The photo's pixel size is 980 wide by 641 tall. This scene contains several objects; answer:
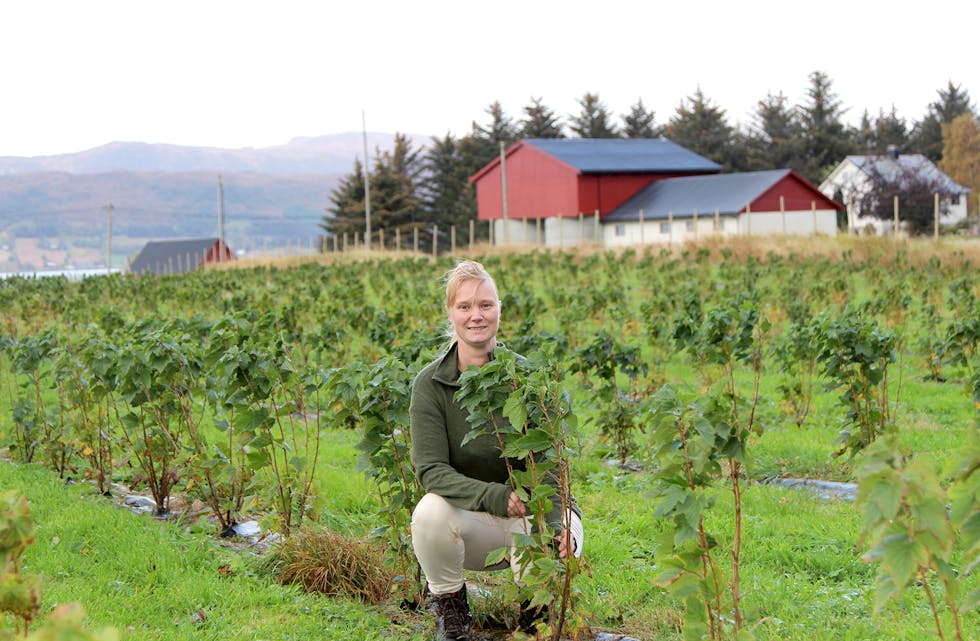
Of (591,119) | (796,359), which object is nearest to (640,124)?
(591,119)

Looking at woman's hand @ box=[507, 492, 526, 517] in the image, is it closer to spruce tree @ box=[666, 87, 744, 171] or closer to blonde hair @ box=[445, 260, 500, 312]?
blonde hair @ box=[445, 260, 500, 312]

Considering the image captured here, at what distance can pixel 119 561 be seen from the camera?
487cm

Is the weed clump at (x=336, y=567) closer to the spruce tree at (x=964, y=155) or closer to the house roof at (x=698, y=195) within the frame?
the house roof at (x=698, y=195)

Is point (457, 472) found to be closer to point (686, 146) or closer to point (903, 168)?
point (903, 168)

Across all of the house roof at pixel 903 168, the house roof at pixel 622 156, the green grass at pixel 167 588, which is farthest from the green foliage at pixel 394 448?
the house roof at pixel 903 168

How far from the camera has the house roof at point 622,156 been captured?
→ 45906 mm

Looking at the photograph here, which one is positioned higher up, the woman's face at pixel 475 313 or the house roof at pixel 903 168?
the house roof at pixel 903 168

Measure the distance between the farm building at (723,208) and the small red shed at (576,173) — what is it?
1145 mm

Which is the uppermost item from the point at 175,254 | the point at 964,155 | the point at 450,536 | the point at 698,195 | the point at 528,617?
the point at 964,155

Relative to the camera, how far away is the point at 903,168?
45875 mm

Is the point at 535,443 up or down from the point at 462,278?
down

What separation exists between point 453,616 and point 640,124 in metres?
65.0

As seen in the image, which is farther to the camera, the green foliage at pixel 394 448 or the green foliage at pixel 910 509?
the green foliage at pixel 394 448

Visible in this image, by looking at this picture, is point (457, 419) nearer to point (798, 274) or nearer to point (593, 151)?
point (798, 274)
